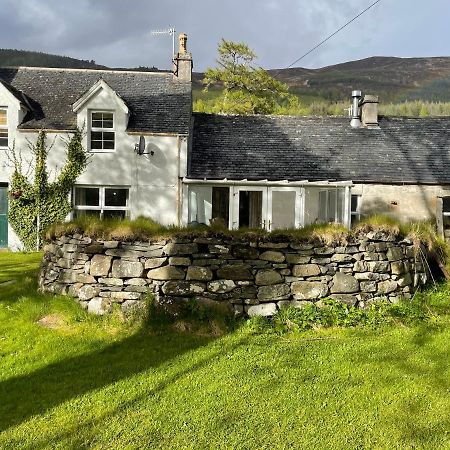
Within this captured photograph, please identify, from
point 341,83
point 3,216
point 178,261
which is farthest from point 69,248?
point 341,83

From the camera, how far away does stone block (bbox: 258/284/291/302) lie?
24.0ft

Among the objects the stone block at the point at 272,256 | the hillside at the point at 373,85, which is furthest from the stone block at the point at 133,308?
the hillside at the point at 373,85

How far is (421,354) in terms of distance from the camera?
19.6ft

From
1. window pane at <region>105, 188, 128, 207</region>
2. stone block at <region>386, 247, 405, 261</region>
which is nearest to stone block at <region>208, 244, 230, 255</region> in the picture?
stone block at <region>386, 247, 405, 261</region>

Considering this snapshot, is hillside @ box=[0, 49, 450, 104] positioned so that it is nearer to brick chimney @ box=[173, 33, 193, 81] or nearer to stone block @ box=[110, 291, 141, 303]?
brick chimney @ box=[173, 33, 193, 81]

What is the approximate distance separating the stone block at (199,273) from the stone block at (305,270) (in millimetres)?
1471

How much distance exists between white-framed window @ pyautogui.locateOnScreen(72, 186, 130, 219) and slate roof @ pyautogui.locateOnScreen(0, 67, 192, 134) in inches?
93.1

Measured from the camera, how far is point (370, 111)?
1827cm

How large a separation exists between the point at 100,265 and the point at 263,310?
2.93m

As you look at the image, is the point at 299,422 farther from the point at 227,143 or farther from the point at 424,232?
the point at 227,143

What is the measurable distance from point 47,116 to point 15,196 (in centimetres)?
330

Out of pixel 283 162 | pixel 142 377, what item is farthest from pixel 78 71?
pixel 142 377

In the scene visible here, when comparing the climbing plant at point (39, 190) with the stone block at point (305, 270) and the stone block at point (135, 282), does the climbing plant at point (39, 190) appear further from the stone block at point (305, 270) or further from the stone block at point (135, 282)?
the stone block at point (305, 270)

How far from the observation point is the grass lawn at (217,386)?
4.13m
